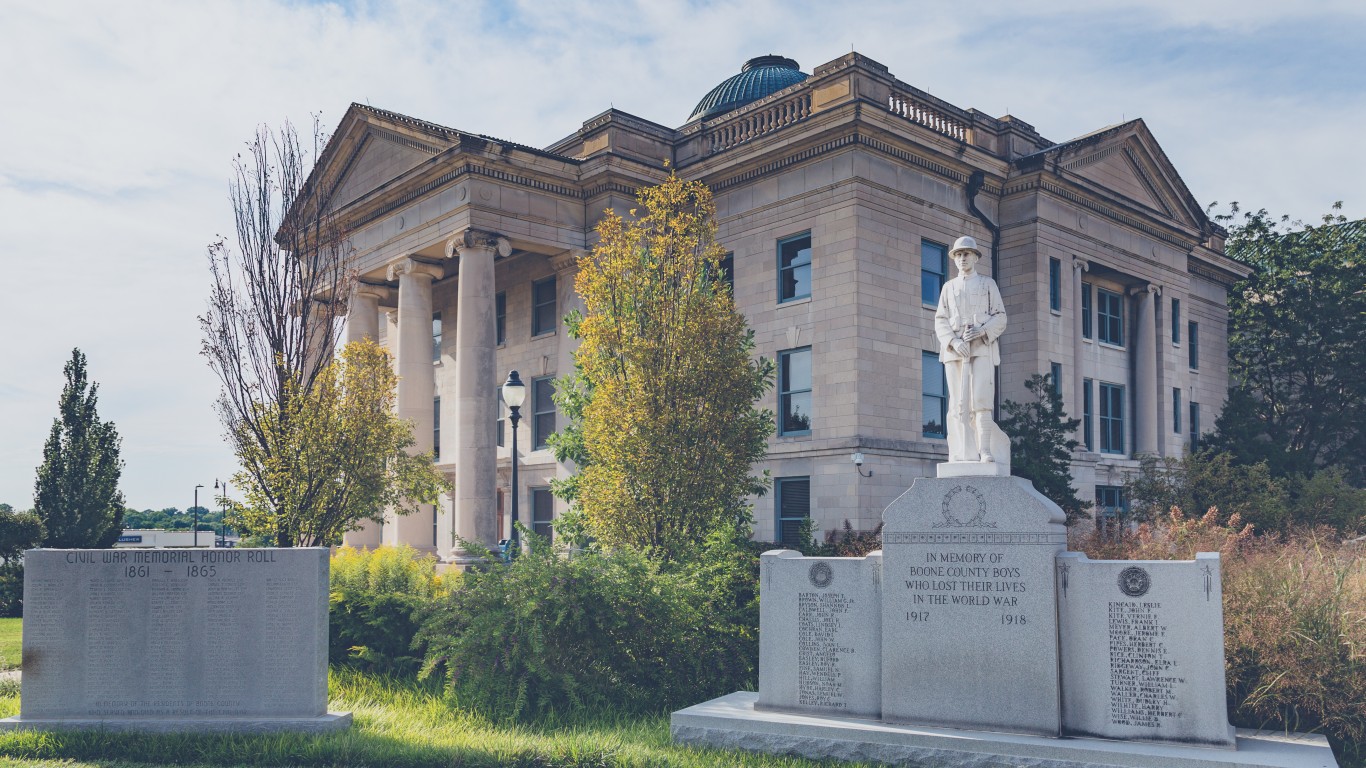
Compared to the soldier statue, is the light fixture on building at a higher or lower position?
lower

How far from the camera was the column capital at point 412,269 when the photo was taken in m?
29.7

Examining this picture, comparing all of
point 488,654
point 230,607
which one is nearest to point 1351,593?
→ point 488,654

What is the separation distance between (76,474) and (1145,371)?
31.5 metres

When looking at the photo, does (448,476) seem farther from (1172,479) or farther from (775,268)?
(1172,479)

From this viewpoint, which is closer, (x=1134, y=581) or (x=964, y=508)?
(x=1134, y=581)

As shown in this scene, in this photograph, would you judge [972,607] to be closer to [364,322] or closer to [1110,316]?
[1110,316]

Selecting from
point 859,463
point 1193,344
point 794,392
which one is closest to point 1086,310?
point 1193,344

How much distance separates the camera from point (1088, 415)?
3069cm

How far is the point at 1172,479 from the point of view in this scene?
2812cm

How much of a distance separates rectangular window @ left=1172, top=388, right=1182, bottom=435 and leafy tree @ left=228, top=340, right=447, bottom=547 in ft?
85.6

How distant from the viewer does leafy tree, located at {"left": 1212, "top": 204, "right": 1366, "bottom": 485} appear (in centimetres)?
3672

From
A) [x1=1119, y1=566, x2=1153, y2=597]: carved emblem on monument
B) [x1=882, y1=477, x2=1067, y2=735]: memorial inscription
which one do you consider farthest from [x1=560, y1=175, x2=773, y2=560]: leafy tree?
[x1=1119, y1=566, x2=1153, y2=597]: carved emblem on monument

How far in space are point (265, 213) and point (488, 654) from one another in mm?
11612

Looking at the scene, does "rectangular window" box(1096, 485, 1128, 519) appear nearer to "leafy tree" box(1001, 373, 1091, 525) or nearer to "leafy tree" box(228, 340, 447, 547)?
"leafy tree" box(1001, 373, 1091, 525)
